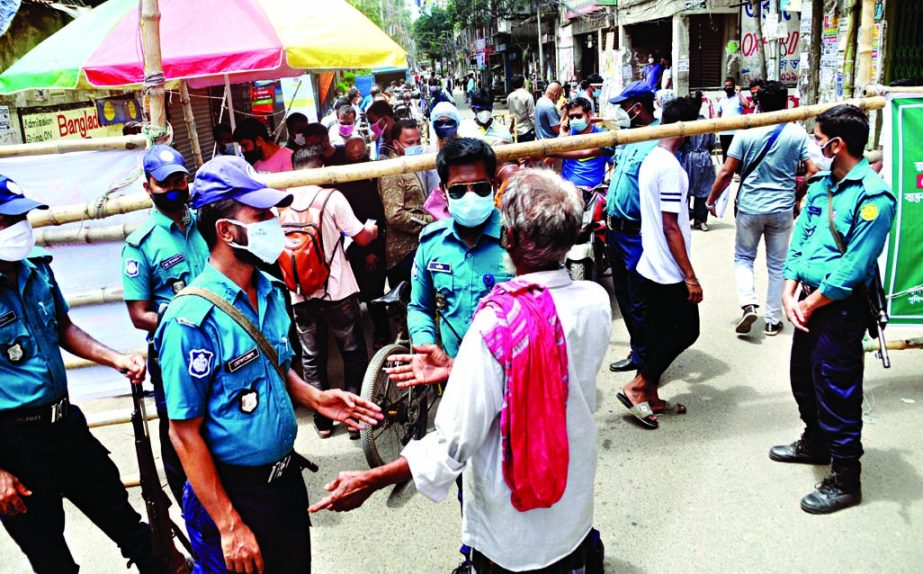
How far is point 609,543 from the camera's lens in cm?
330

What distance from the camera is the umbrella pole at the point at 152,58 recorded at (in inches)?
130

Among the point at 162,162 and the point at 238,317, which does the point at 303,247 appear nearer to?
the point at 162,162

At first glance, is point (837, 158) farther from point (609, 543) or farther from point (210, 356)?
point (210, 356)

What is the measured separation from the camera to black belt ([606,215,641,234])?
15.1 ft

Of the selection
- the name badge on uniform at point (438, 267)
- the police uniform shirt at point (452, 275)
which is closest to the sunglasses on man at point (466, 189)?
the police uniform shirt at point (452, 275)

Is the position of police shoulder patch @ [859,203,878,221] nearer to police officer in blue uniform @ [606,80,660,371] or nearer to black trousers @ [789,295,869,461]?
black trousers @ [789,295,869,461]

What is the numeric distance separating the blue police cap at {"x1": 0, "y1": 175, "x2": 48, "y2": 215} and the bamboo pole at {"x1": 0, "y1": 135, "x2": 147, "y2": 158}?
4.56 feet

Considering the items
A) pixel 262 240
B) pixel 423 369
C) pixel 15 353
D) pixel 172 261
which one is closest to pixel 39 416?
pixel 15 353

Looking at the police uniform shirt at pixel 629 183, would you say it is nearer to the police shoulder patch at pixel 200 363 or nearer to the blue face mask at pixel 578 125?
the blue face mask at pixel 578 125

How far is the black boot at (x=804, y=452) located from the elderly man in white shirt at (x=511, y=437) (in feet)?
7.33

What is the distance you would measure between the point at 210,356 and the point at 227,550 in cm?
57

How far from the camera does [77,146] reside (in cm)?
400

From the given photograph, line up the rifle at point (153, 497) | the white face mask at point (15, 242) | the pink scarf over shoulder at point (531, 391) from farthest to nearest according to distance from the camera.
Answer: the rifle at point (153, 497), the white face mask at point (15, 242), the pink scarf over shoulder at point (531, 391)

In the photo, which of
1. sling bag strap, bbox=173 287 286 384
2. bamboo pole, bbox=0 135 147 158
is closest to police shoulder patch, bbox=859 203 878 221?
sling bag strap, bbox=173 287 286 384
